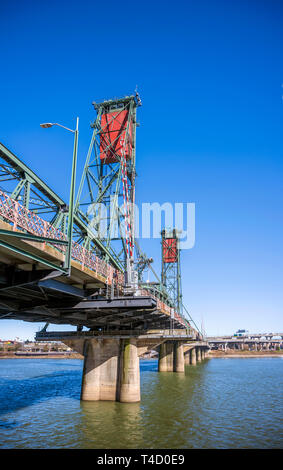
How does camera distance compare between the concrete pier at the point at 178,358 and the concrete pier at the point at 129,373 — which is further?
the concrete pier at the point at 178,358

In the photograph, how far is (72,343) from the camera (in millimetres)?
35312

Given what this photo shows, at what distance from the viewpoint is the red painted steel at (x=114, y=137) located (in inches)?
1720

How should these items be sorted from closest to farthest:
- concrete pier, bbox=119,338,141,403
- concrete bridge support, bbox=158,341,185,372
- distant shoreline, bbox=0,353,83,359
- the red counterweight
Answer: concrete pier, bbox=119,338,141,403 < concrete bridge support, bbox=158,341,185,372 < the red counterweight < distant shoreline, bbox=0,353,83,359

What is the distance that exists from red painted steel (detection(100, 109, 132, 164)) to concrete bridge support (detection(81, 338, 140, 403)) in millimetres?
24407

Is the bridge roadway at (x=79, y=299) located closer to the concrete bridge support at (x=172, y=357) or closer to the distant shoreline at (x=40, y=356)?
the concrete bridge support at (x=172, y=357)

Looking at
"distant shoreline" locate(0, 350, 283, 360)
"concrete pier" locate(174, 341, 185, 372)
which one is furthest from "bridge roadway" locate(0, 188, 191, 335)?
"distant shoreline" locate(0, 350, 283, 360)

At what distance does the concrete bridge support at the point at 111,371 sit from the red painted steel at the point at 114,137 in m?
24.4

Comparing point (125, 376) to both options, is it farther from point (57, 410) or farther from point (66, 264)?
point (66, 264)

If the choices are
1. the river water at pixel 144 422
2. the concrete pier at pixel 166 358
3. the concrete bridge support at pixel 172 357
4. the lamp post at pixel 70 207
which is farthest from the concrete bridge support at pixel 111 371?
the concrete pier at pixel 166 358

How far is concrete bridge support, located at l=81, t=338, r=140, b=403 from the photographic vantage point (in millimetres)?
31750

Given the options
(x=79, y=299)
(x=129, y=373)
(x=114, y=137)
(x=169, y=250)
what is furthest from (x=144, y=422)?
(x=169, y=250)

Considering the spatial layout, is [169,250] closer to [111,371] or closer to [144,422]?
[111,371]

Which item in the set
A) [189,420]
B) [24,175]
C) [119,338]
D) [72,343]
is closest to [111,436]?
[189,420]

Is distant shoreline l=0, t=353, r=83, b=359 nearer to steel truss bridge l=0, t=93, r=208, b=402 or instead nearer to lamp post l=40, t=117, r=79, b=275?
steel truss bridge l=0, t=93, r=208, b=402
